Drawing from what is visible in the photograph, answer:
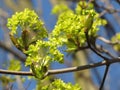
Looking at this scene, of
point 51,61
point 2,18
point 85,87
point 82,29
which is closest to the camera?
point 51,61

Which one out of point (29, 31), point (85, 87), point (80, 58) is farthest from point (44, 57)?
point (80, 58)

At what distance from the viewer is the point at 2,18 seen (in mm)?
4996

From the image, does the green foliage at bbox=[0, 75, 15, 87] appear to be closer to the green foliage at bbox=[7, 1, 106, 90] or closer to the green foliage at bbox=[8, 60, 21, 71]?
the green foliage at bbox=[8, 60, 21, 71]

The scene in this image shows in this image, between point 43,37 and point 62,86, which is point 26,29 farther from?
point 62,86

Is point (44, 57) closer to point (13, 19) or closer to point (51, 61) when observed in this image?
point (51, 61)

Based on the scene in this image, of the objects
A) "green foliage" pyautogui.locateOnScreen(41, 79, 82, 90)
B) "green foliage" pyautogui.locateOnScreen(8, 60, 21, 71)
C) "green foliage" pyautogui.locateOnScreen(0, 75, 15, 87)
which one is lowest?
"green foliage" pyautogui.locateOnScreen(0, 75, 15, 87)

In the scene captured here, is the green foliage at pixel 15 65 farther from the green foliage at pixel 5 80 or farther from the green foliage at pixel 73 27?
the green foliage at pixel 73 27

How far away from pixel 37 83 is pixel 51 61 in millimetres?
236

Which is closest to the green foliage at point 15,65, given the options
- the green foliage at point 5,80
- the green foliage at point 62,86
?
the green foliage at point 5,80

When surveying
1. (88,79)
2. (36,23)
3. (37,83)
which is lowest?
(88,79)

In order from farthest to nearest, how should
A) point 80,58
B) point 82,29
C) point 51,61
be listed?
point 80,58 < point 82,29 < point 51,61

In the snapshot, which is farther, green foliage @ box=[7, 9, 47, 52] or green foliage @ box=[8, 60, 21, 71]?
green foliage @ box=[8, 60, 21, 71]

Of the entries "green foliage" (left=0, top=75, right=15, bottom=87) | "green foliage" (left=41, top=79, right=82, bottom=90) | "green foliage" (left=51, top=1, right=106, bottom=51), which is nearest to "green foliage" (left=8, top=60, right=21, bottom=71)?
"green foliage" (left=0, top=75, right=15, bottom=87)

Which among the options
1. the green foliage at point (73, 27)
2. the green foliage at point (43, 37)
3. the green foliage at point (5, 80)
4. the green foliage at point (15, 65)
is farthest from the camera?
the green foliage at point (5, 80)
